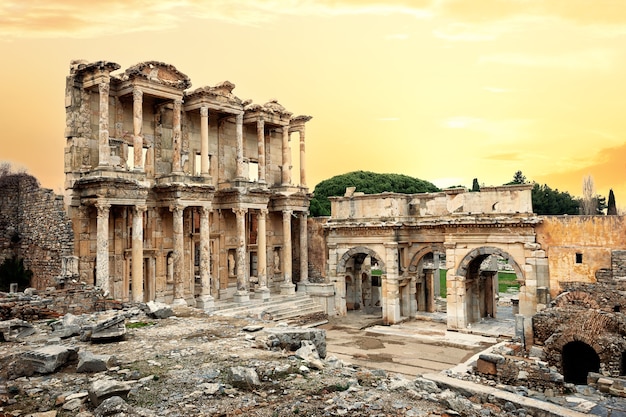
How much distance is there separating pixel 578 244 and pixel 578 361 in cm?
576

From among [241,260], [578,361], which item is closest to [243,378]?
[578,361]

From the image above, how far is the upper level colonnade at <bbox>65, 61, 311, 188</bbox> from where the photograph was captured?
66.8ft

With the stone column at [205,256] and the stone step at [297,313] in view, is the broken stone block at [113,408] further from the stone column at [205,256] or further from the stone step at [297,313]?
the stone step at [297,313]

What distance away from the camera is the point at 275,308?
24.2 meters

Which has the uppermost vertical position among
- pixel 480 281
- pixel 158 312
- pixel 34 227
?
pixel 34 227

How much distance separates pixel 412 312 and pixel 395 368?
932 centimetres

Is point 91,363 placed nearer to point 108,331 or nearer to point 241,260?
point 108,331

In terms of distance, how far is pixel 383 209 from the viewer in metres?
24.5

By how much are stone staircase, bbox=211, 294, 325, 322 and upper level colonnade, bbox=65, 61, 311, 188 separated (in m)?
6.24

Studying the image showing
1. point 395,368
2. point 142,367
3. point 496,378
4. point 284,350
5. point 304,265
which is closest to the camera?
point 142,367

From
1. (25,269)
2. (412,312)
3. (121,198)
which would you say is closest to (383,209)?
(412,312)

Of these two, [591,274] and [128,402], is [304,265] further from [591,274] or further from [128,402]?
[128,402]

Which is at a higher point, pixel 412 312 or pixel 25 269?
pixel 25 269

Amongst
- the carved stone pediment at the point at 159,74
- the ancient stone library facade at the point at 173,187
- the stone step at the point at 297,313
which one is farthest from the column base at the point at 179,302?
the carved stone pediment at the point at 159,74
